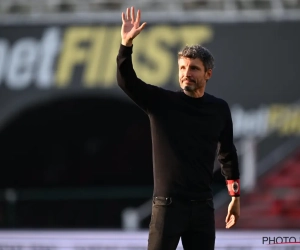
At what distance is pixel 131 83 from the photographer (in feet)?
15.1

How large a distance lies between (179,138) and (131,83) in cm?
39

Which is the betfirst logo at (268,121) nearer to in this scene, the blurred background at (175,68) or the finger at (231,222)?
the blurred background at (175,68)

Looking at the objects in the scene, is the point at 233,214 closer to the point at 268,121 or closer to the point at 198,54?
the point at 198,54

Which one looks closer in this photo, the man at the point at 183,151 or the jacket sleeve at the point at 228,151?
the man at the point at 183,151

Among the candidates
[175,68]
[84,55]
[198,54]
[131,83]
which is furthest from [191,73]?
[84,55]

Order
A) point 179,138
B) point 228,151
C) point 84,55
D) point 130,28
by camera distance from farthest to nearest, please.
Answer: point 84,55 < point 228,151 < point 179,138 < point 130,28

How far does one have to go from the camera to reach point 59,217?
14891mm

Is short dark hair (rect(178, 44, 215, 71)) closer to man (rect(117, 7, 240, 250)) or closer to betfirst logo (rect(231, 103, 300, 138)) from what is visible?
man (rect(117, 7, 240, 250))

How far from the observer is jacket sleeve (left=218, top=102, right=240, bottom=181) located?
16.3ft

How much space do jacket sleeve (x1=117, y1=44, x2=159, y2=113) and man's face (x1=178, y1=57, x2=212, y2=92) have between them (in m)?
0.16

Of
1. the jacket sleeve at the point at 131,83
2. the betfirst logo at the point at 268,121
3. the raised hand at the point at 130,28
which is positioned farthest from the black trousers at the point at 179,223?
A: the betfirst logo at the point at 268,121

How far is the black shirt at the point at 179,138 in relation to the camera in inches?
184

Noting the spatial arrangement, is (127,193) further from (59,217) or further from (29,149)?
(29,149)

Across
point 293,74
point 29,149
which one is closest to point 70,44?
point 29,149
